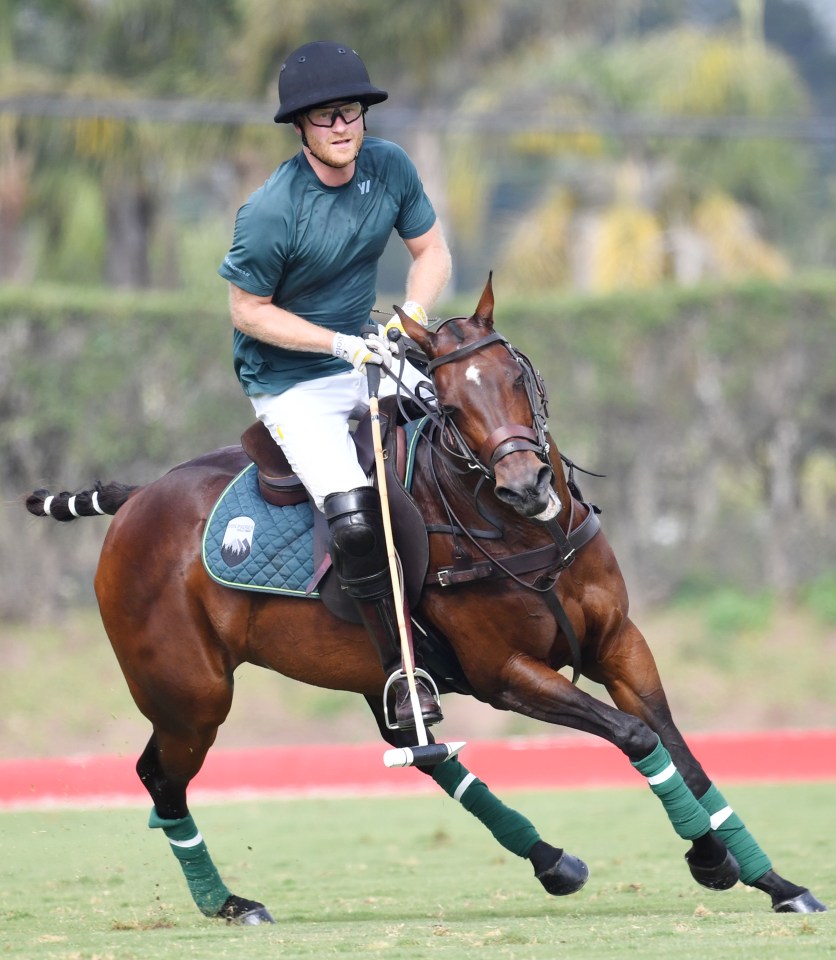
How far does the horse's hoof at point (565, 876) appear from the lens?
6418mm

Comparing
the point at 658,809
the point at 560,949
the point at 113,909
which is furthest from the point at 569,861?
the point at 658,809

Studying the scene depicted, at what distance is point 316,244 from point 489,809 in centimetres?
249

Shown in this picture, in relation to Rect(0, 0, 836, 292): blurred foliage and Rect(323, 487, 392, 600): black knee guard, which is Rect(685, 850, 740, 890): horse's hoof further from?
Rect(0, 0, 836, 292): blurred foliage

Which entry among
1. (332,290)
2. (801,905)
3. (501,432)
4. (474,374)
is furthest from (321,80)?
(801,905)

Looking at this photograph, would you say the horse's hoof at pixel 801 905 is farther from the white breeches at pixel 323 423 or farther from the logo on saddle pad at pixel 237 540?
the logo on saddle pad at pixel 237 540

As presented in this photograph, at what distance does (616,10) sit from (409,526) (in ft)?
59.7

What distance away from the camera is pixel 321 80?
5930 mm

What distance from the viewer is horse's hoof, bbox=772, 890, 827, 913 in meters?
5.71

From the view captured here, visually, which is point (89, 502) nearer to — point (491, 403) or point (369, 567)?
point (369, 567)

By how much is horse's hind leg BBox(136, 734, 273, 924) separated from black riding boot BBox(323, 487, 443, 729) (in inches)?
49.1

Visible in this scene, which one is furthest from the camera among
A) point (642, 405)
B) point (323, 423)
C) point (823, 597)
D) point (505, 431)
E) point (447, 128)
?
point (447, 128)

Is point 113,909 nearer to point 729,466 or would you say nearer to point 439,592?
point 439,592

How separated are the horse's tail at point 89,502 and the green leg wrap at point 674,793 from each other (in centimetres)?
278

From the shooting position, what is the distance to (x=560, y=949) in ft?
16.1
